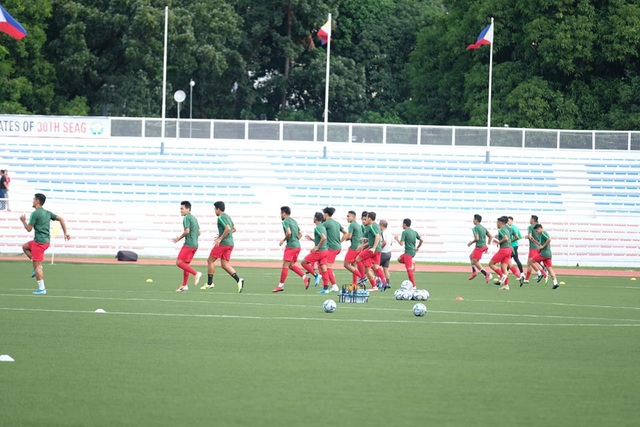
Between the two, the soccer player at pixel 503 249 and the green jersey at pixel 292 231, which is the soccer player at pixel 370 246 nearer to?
the green jersey at pixel 292 231

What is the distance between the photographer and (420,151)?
1880 inches

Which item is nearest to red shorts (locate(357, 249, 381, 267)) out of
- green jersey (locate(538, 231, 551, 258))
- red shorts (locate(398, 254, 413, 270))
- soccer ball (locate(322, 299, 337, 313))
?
red shorts (locate(398, 254, 413, 270))

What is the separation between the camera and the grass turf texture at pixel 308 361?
10435 millimetres

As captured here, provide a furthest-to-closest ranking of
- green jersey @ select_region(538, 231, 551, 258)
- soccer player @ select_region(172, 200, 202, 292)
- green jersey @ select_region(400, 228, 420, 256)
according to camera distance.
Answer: green jersey @ select_region(538, 231, 551, 258) → green jersey @ select_region(400, 228, 420, 256) → soccer player @ select_region(172, 200, 202, 292)

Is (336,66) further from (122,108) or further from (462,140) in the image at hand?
(462,140)

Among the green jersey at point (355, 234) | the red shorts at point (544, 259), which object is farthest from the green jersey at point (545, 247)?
the green jersey at point (355, 234)

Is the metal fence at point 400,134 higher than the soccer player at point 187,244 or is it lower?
higher

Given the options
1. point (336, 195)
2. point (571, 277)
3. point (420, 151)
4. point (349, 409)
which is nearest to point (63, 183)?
point (336, 195)

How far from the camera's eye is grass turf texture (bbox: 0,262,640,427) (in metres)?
10.4

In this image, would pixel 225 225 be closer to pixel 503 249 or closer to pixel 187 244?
pixel 187 244

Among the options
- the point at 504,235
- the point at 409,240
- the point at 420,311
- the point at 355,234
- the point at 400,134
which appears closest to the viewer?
the point at 420,311

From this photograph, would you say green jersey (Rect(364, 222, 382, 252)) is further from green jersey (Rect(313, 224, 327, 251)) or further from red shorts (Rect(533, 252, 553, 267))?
red shorts (Rect(533, 252, 553, 267))

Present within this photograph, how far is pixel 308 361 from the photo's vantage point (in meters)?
13.8

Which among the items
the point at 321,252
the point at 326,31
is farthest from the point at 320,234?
the point at 326,31
